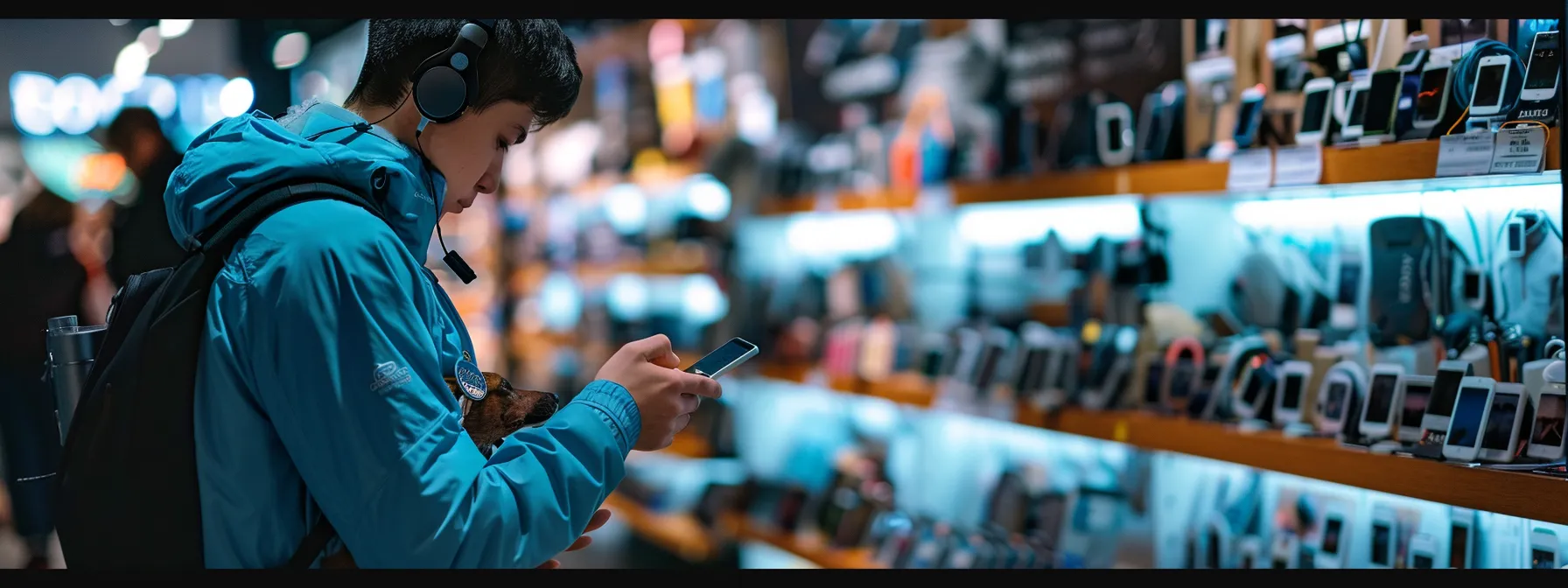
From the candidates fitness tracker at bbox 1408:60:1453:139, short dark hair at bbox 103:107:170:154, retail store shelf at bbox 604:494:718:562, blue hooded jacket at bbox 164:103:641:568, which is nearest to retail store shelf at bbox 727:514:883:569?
retail store shelf at bbox 604:494:718:562

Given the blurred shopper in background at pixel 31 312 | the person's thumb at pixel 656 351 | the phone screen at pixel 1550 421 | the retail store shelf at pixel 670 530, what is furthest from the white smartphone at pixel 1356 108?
the blurred shopper in background at pixel 31 312

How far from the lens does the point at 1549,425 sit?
1.60 m

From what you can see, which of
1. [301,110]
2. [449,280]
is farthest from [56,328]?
[449,280]

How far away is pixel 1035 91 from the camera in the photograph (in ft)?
9.23

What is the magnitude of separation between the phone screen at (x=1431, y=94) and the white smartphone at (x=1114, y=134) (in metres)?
0.70

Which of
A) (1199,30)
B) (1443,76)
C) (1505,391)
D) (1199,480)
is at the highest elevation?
(1199,30)

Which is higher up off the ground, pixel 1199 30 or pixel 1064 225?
pixel 1199 30

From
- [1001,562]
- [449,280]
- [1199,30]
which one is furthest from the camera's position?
[449,280]

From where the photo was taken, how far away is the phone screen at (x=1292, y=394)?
2.04 meters

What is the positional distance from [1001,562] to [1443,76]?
1.54m

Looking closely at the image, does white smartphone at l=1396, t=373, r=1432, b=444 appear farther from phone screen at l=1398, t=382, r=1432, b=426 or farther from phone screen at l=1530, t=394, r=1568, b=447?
phone screen at l=1530, t=394, r=1568, b=447

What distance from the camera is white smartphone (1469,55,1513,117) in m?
1.62

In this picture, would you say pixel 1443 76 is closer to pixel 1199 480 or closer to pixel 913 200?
pixel 1199 480

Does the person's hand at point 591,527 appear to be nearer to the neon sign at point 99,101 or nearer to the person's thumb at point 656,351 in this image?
the person's thumb at point 656,351
